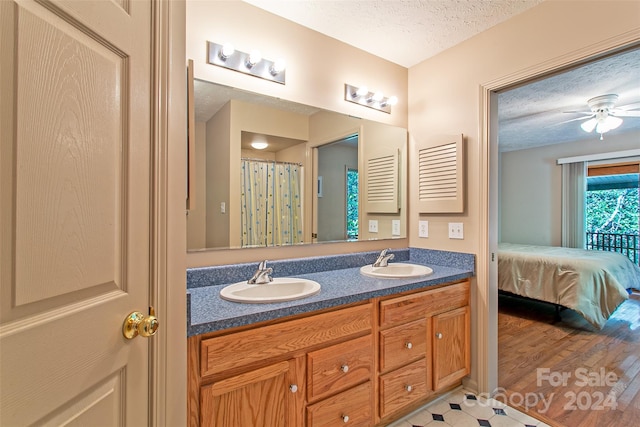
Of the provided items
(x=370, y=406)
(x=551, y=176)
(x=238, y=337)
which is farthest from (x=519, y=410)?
(x=551, y=176)

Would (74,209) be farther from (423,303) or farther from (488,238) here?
(488,238)

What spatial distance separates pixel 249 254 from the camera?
1.76 m

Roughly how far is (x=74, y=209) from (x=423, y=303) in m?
1.65

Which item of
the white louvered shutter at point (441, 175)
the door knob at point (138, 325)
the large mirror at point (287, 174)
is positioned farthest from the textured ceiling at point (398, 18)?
the door knob at point (138, 325)

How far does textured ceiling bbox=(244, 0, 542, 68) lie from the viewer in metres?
1.74

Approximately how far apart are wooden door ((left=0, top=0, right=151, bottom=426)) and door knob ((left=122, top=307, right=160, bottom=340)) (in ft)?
0.04

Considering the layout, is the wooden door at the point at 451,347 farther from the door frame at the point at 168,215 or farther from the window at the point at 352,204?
the door frame at the point at 168,215

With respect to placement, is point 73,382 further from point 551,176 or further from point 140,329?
point 551,176

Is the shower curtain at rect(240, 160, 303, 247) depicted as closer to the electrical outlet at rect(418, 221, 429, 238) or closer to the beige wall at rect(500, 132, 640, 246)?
the electrical outlet at rect(418, 221, 429, 238)

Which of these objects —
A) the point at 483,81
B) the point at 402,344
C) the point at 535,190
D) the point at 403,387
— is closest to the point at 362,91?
the point at 483,81

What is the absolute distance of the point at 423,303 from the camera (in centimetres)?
177

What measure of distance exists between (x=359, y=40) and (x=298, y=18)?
457 millimetres

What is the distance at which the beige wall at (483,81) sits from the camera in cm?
156

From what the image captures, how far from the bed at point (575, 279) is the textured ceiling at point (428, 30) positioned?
5.59 feet
